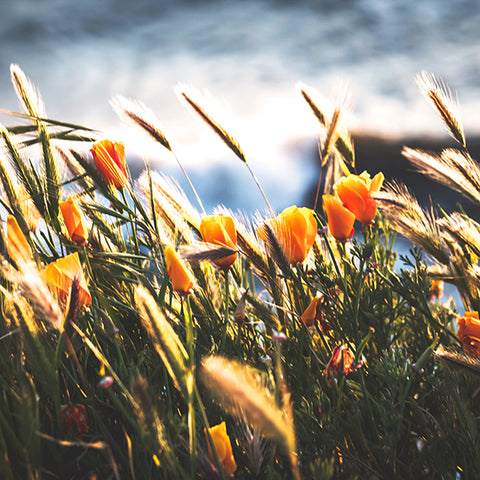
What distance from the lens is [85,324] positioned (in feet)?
1.68

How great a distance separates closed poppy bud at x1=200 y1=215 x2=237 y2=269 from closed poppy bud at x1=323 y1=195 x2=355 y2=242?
0.44 feet

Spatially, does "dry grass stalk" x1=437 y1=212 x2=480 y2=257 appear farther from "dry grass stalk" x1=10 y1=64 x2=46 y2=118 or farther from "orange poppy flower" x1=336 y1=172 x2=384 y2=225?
"dry grass stalk" x1=10 y1=64 x2=46 y2=118

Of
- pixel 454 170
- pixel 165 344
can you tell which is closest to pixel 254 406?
pixel 165 344

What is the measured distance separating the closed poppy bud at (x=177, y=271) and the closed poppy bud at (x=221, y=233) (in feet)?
0.24

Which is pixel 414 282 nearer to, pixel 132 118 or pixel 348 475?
pixel 348 475

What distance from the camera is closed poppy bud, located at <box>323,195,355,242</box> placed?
0.59m

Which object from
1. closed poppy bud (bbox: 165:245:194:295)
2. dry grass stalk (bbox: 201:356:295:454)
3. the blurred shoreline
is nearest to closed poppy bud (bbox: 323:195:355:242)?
closed poppy bud (bbox: 165:245:194:295)

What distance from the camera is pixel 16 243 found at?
502mm

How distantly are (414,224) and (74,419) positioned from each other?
46cm

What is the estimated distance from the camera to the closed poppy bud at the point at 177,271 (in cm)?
45

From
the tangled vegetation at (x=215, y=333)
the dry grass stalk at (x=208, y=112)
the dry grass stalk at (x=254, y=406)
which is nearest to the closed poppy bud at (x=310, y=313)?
the tangled vegetation at (x=215, y=333)

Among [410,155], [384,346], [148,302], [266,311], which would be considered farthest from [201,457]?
[410,155]

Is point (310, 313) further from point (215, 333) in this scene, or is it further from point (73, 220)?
point (73, 220)

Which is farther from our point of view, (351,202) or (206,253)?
(351,202)
